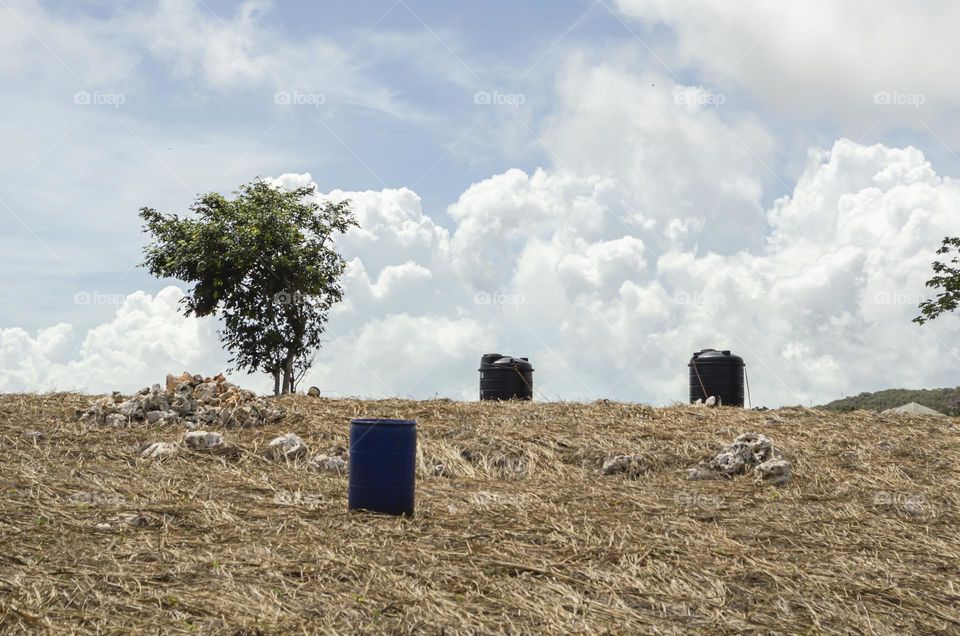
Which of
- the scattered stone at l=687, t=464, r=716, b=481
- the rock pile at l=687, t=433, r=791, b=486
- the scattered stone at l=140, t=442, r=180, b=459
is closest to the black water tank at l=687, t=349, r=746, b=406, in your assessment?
the rock pile at l=687, t=433, r=791, b=486

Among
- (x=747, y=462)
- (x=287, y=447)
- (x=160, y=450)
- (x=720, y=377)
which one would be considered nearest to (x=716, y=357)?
(x=720, y=377)

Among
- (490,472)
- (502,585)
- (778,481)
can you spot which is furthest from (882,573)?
(490,472)

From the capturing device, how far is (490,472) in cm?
1046

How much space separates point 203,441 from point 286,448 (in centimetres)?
107

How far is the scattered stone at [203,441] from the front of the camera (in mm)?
10750

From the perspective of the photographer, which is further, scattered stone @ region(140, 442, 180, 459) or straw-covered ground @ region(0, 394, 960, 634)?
scattered stone @ region(140, 442, 180, 459)

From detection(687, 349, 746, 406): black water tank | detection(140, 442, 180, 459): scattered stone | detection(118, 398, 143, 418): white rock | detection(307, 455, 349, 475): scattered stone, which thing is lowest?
detection(307, 455, 349, 475): scattered stone

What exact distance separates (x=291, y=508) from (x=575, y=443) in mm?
4664

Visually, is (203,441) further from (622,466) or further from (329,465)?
(622,466)

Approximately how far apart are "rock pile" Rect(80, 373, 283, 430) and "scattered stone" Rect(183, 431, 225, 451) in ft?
4.95

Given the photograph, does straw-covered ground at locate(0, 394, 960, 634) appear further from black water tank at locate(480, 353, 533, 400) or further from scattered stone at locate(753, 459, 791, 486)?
black water tank at locate(480, 353, 533, 400)

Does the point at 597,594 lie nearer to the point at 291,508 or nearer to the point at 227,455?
the point at 291,508

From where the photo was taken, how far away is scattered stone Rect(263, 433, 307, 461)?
10.7 metres

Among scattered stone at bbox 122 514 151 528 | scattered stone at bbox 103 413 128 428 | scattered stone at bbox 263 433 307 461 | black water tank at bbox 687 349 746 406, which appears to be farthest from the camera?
black water tank at bbox 687 349 746 406
